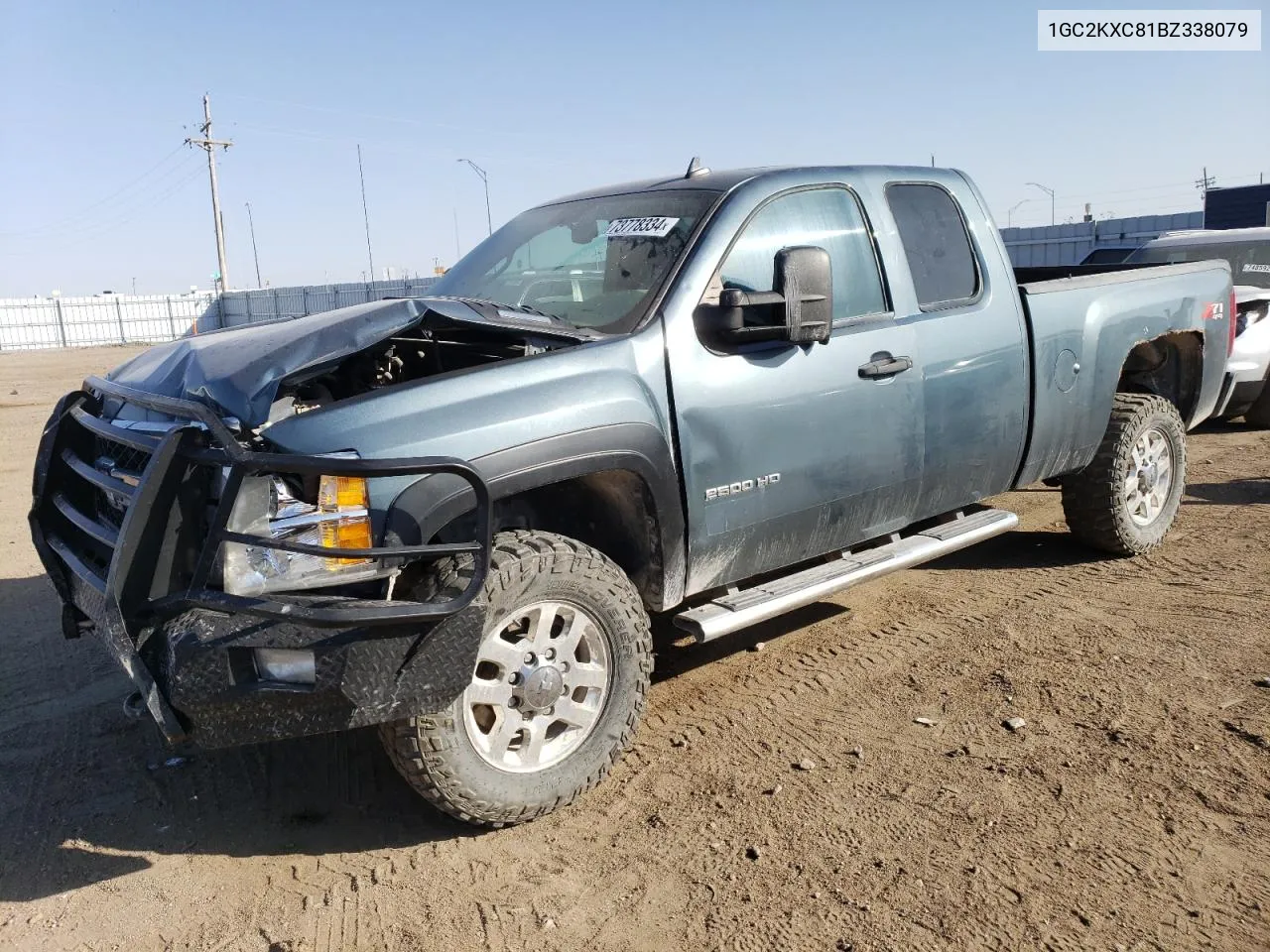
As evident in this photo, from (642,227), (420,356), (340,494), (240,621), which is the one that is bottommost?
(240,621)

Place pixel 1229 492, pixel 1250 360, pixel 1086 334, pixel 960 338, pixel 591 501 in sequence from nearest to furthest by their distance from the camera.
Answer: pixel 591 501
pixel 960 338
pixel 1086 334
pixel 1229 492
pixel 1250 360

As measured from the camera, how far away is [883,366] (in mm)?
4152

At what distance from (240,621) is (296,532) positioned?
0.28 meters

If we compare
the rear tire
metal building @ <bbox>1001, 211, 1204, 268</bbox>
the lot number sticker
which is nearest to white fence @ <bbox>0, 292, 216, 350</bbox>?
metal building @ <bbox>1001, 211, 1204, 268</bbox>

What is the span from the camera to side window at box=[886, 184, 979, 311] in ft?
14.8

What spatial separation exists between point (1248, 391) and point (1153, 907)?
25.6 feet

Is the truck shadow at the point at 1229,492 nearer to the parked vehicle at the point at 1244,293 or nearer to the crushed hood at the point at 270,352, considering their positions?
the parked vehicle at the point at 1244,293

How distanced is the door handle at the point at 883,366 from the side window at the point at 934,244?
379 millimetres

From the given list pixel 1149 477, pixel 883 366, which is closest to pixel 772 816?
pixel 883 366

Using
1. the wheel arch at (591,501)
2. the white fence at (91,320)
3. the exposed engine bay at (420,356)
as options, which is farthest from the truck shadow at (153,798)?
the white fence at (91,320)

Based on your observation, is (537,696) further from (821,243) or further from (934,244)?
(934,244)

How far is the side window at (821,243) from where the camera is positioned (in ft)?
13.0

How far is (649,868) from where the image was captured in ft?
9.98

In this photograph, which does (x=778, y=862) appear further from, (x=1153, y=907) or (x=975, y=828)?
(x=1153, y=907)
